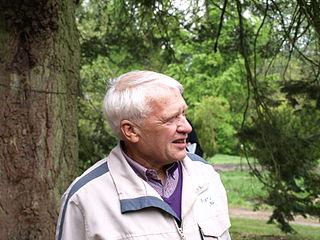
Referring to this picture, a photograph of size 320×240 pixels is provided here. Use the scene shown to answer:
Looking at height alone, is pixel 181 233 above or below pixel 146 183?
below

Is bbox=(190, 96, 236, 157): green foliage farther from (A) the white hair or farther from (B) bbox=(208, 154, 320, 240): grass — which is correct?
(A) the white hair

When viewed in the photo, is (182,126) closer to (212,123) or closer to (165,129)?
(165,129)

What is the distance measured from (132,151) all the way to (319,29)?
2.04 meters

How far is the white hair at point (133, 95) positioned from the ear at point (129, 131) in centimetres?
2

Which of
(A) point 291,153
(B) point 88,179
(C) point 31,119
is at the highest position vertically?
(C) point 31,119

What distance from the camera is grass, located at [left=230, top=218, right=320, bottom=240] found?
30.2 feet

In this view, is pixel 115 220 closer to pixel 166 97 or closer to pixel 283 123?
pixel 166 97

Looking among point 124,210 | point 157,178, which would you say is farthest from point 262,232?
point 124,210

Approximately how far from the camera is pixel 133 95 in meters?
1.79

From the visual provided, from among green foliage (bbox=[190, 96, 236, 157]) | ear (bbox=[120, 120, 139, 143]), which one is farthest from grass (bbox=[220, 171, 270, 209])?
ear (bbox=[120, 120, 139, 143])

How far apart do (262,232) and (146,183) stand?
29.5 ft

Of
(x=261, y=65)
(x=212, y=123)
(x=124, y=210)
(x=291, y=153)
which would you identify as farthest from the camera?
(x=212, y=123)

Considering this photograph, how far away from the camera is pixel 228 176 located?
19.2m

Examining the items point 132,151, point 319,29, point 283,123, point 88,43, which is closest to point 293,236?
point 283,123
